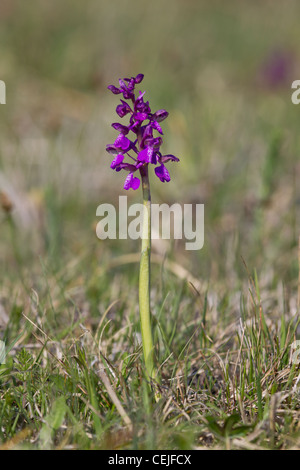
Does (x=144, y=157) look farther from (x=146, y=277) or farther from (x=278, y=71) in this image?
(x=278, y=71)

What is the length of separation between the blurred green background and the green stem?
93cm

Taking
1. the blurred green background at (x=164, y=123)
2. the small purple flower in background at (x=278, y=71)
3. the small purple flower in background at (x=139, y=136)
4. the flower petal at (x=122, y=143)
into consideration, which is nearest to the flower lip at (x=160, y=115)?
the small purple flower in background at (x=139, y=136)

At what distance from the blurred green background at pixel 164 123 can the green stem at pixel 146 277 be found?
933mm

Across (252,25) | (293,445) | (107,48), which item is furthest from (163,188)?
(252,25)

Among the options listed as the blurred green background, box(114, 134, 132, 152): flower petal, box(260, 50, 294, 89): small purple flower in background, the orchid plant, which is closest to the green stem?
the orchid plant

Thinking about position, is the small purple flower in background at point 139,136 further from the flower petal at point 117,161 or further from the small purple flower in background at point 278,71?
the small purple flower in background at point 278,71

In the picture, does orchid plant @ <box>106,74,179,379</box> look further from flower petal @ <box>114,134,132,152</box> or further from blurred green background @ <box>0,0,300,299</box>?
blurred green background @ <box>0,0,300,299</box>

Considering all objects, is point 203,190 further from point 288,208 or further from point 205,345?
point 205,345

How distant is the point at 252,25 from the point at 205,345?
27.7 feet

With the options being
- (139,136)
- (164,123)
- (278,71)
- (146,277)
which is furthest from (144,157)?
(278,71)

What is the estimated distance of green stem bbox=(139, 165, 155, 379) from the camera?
6.63ft

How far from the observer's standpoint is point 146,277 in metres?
2.05

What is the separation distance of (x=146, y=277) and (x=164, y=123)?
13.5 ft
